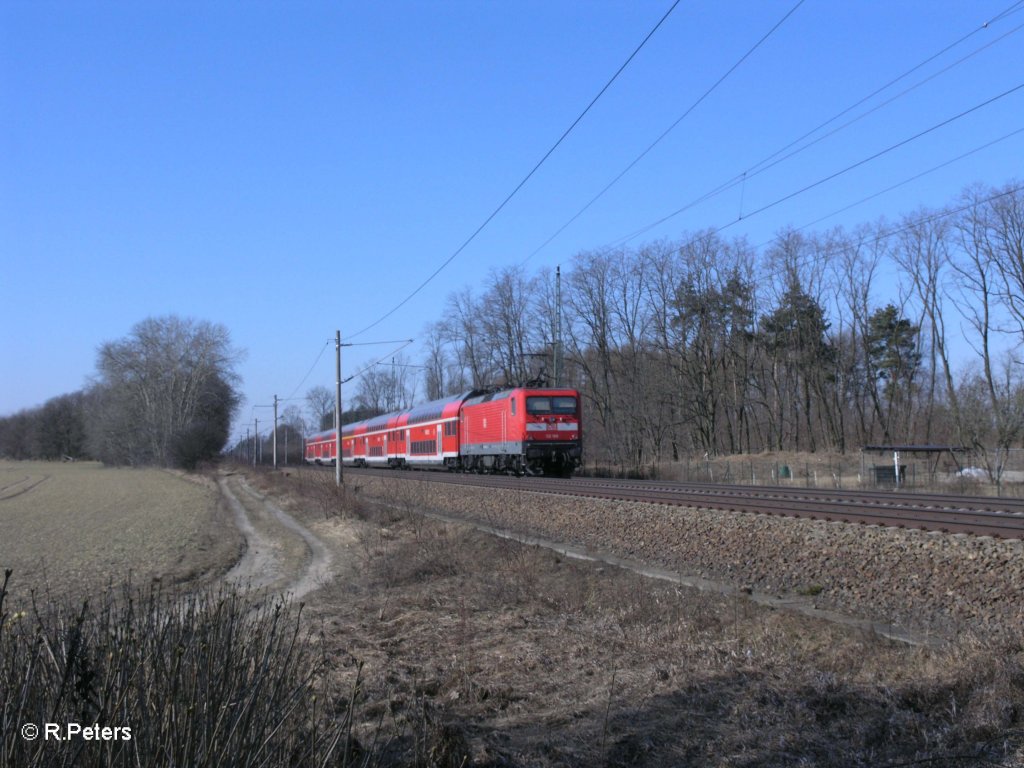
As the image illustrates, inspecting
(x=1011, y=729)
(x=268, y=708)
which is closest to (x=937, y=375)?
(x=1011, y=729)

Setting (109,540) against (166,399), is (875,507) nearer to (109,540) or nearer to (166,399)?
Answer: (109,540)

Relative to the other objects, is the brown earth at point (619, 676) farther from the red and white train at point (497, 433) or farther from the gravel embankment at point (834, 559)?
the red and white train at point (497, 433)

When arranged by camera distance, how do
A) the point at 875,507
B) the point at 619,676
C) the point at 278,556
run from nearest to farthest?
the point at 619,676 → the point at 875,507 → the point at 278,556

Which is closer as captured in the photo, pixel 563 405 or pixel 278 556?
pixel 278 556

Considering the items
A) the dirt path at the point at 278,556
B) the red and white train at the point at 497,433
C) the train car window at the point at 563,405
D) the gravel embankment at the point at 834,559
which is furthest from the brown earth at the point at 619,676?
the train car window at the point at 563,405

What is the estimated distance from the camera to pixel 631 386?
63062mm

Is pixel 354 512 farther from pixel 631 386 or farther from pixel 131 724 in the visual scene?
pixel 631 386

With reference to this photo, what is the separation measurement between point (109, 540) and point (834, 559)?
→ 19.6 meters

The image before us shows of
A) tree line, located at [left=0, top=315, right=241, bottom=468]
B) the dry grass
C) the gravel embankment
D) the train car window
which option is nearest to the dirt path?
the dry grass

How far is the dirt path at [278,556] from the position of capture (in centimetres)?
1677

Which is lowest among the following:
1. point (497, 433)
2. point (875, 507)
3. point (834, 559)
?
point (834, 559)

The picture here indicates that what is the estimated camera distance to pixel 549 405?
35.4 m

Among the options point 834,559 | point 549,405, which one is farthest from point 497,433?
point 834,559

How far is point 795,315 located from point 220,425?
208 feet
